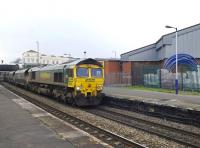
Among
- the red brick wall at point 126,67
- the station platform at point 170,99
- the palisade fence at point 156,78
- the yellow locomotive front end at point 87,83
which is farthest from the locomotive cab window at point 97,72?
the red brick wall at point 126,67

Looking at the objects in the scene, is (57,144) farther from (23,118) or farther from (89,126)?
(23,118)

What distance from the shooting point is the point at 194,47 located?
41.2 meters

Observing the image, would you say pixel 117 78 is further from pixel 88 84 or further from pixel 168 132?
pixel 168 132

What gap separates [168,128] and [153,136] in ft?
6.54

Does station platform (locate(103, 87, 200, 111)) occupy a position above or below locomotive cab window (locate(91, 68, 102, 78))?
below

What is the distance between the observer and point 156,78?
1524 inches

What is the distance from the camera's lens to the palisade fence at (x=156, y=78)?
107 ft

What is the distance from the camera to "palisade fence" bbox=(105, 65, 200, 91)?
3259 cm

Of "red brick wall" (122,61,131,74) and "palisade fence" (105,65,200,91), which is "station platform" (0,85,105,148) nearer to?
"palisade fence" (105,65,200,91)

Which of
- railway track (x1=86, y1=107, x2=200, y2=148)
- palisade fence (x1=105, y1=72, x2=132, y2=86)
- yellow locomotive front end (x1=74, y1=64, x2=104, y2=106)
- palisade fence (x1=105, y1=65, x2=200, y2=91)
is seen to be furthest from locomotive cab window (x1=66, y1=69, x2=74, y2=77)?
palisade fence (x1=105, y1=72, x2=132, y2=86)

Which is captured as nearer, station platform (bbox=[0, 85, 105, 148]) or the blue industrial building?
station platform (bbox=[0, 85, 105, 148])

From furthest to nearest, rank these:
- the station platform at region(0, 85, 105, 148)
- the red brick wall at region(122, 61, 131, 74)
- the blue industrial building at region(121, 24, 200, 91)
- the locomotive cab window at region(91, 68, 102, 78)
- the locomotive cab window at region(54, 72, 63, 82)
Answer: the red brick wall at region(122, 61, 131, 74) < the blue industrial building at region(121, 24, 200, 91) < the locomotive cab window at region(54, 72, 63, 82) < the locomotive cab window at region(91, 68, 102, 78) < the station platform at region(0, 85, 105, 148)

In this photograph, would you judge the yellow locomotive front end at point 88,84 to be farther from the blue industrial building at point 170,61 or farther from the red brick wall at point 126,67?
the red brick wall at point 126,67

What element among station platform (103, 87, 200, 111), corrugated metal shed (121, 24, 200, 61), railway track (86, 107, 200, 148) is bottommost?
railway track (86, 107, 200, 148)
